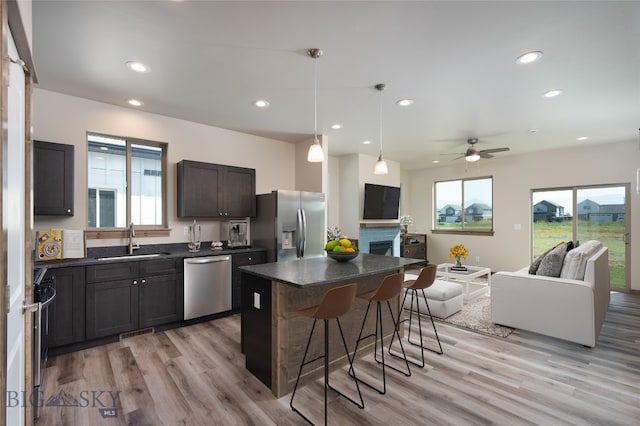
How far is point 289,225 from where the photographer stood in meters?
4.49

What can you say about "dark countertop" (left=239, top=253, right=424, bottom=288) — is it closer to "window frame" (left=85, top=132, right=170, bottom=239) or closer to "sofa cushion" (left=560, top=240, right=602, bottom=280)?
"sofa cushion" (left=560, top=240, right=602, bottom=280)

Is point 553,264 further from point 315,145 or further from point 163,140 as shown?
point 163,140

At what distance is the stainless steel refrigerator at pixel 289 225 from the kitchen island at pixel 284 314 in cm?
169

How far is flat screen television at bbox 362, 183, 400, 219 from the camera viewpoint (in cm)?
642


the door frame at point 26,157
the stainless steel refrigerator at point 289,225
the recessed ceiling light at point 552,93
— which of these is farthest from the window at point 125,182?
the recessed ceiling light at point 552,93

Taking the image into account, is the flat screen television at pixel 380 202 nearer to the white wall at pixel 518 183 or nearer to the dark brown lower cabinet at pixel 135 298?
the white wall at pixel 518 183

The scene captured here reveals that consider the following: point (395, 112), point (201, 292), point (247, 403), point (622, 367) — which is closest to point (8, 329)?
point (247, 403)

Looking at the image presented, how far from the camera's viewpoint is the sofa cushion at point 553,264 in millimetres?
3449

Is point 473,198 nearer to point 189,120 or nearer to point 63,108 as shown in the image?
point 189,120

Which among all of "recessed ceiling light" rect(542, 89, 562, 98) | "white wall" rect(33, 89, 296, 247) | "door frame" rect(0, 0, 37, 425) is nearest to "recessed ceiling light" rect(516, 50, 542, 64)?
"recessed ceiling light" rect(542, 89, 562, 98)

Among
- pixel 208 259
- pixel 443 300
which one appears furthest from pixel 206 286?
pixel 443 300

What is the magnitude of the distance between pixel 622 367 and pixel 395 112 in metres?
3.47

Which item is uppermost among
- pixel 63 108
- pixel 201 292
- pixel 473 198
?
pixel 63 108

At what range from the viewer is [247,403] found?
2207 millimetres
